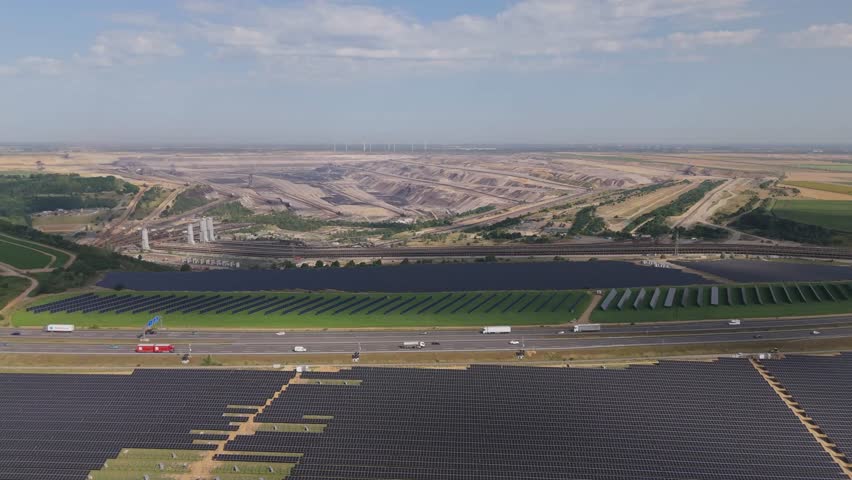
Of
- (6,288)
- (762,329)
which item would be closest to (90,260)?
(6,288)

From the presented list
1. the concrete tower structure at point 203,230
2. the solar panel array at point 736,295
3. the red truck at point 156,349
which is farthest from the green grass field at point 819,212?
the concrete tower structure at point 203,230

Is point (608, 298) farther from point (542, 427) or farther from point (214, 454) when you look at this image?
point (214, 454)

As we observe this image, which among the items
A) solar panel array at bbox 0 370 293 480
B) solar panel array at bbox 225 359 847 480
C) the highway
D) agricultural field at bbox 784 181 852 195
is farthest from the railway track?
agricultural field at bbox 784 181 852 195

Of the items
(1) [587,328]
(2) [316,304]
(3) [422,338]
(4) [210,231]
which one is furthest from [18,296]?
(1) [587,328]

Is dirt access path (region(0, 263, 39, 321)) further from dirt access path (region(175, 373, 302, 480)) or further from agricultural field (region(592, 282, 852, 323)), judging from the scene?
agricultural field (region(592, 282, 852, 323))

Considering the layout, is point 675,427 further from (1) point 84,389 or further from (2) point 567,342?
(1) point 84,389

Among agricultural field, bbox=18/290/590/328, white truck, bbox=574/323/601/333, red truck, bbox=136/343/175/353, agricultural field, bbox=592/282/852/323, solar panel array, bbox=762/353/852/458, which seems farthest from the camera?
agricultural field, bbox=592/282/852/323
